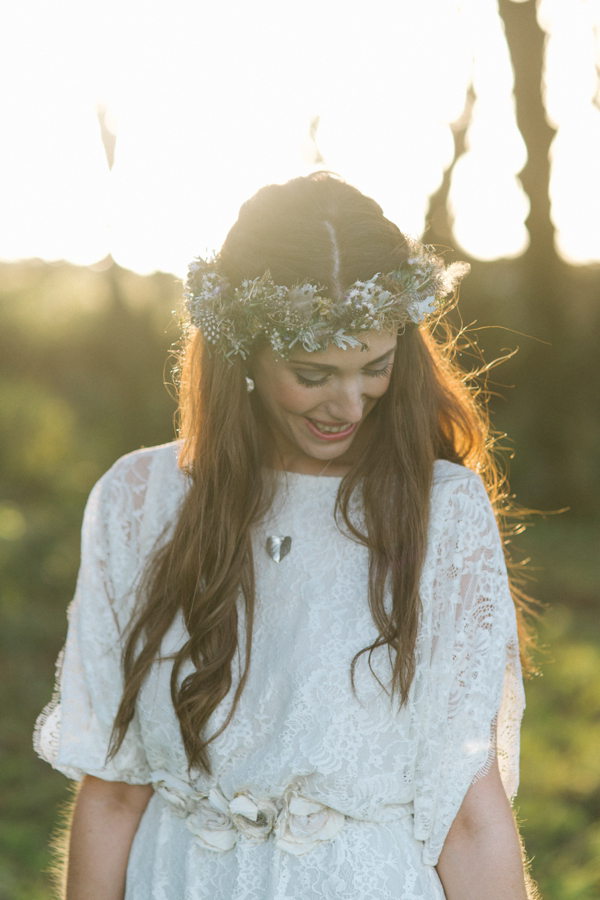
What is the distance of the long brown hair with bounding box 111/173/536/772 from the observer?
1636 mm

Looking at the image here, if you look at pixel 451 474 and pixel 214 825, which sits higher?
pixel 451 474

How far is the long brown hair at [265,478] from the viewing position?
5.37 ft

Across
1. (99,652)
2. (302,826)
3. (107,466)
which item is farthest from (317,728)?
(107,466)

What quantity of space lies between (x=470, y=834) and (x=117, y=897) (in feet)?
2.44

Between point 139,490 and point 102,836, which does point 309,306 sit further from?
point 102,836

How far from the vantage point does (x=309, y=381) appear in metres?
1.71

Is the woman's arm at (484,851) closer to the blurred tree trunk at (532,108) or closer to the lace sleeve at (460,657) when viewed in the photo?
the lace sleeve at (460,657)

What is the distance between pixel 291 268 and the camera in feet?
5.52

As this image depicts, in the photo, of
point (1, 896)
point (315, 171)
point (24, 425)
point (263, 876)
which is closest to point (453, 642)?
point (263, 876)

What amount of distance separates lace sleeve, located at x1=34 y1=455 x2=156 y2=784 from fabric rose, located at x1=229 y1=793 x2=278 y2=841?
26cm

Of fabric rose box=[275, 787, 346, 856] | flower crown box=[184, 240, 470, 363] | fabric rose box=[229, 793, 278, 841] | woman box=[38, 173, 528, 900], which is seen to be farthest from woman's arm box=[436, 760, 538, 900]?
flower crown box=[184, 240, 470, 363]

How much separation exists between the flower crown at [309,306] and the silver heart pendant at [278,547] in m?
0.40

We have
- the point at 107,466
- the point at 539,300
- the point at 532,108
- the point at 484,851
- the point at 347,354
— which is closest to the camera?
the point at 484,851

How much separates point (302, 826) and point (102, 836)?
44cm
